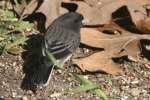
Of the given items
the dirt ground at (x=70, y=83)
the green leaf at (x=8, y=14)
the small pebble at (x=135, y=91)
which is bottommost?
the small pebble at (x=135, y=91)

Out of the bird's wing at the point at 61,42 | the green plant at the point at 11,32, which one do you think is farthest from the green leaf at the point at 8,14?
the bird's wing at the point at 61,42

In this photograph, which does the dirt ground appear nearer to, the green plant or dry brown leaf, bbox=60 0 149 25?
the green plant

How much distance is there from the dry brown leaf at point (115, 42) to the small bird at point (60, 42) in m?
0.14

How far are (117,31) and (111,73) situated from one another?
2.54ft

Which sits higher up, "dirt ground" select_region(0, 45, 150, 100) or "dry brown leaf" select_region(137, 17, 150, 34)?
"dry brown leaf" select_region(137, 17, 150, 34)

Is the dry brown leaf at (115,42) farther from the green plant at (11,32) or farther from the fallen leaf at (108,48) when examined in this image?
the green plant at (11,32)

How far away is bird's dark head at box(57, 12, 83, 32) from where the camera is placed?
6668 millimetres

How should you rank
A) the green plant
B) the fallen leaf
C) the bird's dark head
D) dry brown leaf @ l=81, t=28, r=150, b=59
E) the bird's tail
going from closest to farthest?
the bird's tail → the fallen leaf → dry brown leaf @ l=81, t=28, r=150, b=59 → the green plant → the bird's dark head

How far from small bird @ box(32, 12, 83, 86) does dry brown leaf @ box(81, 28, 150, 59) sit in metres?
0.14

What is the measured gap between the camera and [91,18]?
22.5 feet

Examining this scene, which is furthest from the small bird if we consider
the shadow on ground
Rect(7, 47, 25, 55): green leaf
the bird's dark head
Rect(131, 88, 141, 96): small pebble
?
Rect(131, 88, 141, 96): small pebble

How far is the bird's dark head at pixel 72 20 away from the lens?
667 centimetres

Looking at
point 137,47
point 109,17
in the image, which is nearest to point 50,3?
point 109,17

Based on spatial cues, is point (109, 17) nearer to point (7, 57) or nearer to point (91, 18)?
point (91, 18)
